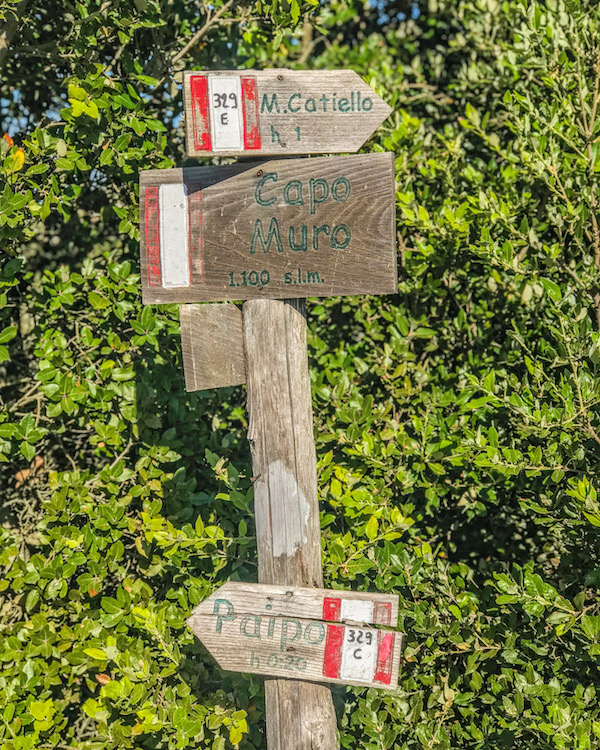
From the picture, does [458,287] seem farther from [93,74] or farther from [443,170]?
[93,74]

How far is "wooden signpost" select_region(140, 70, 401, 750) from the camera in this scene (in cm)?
180

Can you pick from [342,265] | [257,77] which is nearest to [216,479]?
[342,265]

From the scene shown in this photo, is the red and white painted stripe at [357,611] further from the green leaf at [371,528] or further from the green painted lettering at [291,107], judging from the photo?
the green painted lettering at [291,107]

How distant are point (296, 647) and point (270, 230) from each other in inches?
41.2

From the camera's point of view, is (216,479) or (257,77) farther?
(216,479)

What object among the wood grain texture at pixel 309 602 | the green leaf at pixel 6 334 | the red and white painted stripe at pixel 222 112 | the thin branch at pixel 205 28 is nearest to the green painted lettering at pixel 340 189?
the red and white painted stripe at pixel 222 112

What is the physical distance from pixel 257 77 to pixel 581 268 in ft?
4.95

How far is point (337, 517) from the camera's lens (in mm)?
2613

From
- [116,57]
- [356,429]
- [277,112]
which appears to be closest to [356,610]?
[356,429]

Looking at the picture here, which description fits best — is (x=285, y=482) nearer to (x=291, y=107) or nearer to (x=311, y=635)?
(x=311, y=635)

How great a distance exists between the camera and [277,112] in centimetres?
183

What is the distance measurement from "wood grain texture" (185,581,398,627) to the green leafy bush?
1.45ft

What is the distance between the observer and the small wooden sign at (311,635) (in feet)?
5.85

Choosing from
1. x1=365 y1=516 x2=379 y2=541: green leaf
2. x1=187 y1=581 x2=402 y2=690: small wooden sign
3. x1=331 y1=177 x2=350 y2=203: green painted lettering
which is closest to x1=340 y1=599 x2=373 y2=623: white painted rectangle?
x1=187 y1=581 x2=402 y2=690: small wooden sign
